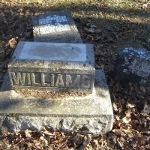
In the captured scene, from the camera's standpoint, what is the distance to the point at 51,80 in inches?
123

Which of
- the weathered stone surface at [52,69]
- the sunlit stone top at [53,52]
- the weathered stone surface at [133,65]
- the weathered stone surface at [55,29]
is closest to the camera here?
the weathered stone surface at [52,69]

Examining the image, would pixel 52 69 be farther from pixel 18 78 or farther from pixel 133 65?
pixel 133 65

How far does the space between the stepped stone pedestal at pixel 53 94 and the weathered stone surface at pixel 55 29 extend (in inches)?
43.6

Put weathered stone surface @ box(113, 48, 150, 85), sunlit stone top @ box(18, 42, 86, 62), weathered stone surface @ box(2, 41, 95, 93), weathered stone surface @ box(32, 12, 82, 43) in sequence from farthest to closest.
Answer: weathered stone surface @ box(32, 12, 82, 43) < weathered stone surface @ box(113, 48, 150, 85) < sunlit stone top @ box(18, 42, 86, 62) < weathered stone surface @ box(2, 41, 95, 93)

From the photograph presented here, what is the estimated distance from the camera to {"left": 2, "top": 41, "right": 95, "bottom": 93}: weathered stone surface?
303 cm

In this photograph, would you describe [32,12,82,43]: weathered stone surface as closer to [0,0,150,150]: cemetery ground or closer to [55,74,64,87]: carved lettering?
[0,0,150,150]: cemetery ground

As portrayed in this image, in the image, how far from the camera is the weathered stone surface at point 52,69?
9.95 feet

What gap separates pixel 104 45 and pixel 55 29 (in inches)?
47.8

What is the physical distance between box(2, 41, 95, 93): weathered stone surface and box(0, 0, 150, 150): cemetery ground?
66cm

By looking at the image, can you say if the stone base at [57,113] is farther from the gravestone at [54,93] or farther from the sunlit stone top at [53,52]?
the sunlit stone top at [53,52]

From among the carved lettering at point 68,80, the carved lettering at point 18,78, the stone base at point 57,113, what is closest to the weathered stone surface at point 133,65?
the stone base at point 57,113

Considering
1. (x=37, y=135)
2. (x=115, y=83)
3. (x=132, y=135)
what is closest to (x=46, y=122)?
A: (x=37, y=135)

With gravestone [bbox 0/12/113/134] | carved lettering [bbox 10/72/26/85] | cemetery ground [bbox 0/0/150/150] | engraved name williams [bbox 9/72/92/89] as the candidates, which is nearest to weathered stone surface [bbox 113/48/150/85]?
cemetery ground [bbox 0/0/150/150]

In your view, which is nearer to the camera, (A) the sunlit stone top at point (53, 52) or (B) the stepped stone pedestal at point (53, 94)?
(B) the stepped stone pedestal at point (53, 94)
